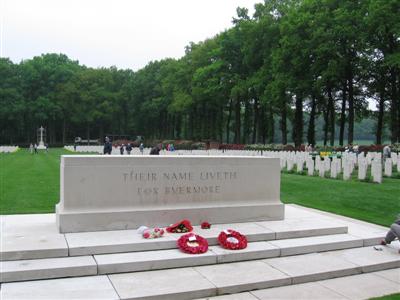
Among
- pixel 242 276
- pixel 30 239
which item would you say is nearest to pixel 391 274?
pixel 242 276

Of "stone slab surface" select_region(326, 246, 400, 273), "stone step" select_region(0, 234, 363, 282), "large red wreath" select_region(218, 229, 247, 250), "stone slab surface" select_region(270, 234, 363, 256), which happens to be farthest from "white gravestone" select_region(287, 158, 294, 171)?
"large red wreath" select_region(218, 229, 247, 250)

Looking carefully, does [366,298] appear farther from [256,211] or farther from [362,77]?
[362,77]

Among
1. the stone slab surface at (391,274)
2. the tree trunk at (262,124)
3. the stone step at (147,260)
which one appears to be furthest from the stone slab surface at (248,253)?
the tree trunk at (262,124)

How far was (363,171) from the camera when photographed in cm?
1611

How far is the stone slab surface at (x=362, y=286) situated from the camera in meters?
5.43

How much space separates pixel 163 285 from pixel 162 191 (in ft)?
8.43

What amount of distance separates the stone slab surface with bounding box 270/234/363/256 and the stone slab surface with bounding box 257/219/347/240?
0.12 m

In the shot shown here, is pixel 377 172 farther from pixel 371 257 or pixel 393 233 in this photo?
pixel 371 257

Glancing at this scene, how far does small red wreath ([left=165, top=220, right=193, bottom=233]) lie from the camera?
713 centimetres

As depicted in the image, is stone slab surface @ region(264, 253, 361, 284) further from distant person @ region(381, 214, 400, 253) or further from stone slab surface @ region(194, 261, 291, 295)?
distant person @ region(381, 214, 400, 253)

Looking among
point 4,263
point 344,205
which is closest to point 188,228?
point 4,263

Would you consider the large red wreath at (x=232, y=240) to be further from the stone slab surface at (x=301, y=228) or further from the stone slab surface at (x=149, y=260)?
the stone slab surface at (x=301, y=228)

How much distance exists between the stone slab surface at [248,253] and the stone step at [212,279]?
0.11 metres

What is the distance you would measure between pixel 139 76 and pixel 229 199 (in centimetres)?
7079
